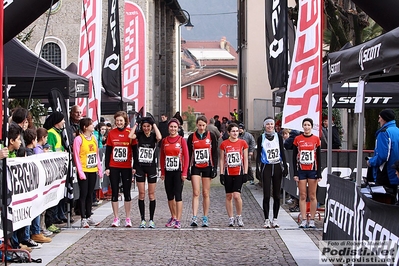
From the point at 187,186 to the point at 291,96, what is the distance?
10284 mm

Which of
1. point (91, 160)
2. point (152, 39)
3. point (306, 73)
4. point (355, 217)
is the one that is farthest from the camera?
point (152, 39)

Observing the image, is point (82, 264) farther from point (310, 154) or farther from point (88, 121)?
point (310, 154)

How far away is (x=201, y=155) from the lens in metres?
13.7

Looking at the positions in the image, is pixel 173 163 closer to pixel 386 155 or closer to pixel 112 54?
pixel 386 155

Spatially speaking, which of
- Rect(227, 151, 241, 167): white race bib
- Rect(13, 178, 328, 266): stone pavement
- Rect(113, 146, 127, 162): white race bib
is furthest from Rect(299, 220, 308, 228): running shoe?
Rect(113, 146, 127, 162): white race bib

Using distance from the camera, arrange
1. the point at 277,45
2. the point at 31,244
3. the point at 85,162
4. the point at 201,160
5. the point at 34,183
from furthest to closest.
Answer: the point at 277,45 < the point at 201,160 < the point at 85,162 < the point at 31,244 < the point at 34,183

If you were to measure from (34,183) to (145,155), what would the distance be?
132 inches

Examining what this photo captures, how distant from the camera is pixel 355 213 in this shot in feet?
26.8

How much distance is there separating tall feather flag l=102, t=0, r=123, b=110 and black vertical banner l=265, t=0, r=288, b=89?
187 inches

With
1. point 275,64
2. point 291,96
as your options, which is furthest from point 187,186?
point 291,96

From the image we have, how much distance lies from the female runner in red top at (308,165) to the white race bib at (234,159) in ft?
3.29

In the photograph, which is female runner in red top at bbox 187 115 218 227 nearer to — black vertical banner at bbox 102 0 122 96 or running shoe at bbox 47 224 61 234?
running shoe at bbox 47 224 61 234

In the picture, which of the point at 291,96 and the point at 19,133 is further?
the point at 291,96

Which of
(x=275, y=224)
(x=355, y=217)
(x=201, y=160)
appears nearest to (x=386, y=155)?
(x=355, y=217)
